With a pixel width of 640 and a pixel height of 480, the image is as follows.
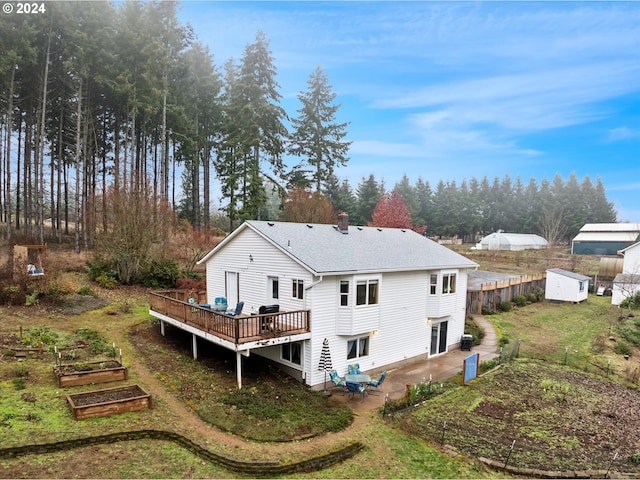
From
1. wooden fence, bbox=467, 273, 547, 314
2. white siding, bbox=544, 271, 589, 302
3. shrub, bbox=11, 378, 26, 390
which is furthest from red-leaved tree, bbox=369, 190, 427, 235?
shrub, bbox=11, 378, 26, 390

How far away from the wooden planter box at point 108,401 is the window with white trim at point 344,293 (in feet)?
24.5

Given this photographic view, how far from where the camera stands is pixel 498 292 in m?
30.2

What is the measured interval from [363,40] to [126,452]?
17.1 meters

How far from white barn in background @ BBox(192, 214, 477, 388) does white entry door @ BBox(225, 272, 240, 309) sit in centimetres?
5

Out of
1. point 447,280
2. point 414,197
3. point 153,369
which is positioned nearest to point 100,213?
point 153,369

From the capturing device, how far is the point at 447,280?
1955cm

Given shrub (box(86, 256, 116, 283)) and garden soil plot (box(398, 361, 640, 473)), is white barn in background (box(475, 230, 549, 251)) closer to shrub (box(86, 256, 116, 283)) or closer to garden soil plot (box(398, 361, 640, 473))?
→ garden soil plot (box(398, 361, 640, 473))

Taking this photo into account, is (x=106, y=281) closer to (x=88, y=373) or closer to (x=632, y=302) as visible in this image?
(x=88, y=373)

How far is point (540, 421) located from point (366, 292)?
735 cm

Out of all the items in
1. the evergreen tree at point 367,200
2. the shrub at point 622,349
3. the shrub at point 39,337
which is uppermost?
the evergreen tree at point 367,200

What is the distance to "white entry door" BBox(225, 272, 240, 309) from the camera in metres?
17.9

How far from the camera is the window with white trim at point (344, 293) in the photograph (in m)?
15.1

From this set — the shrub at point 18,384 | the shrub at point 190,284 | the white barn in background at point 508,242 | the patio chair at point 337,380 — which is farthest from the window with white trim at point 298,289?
the white barn in background at point 508,242

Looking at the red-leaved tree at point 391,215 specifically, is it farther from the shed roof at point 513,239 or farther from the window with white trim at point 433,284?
the shed roof at point 513,239
